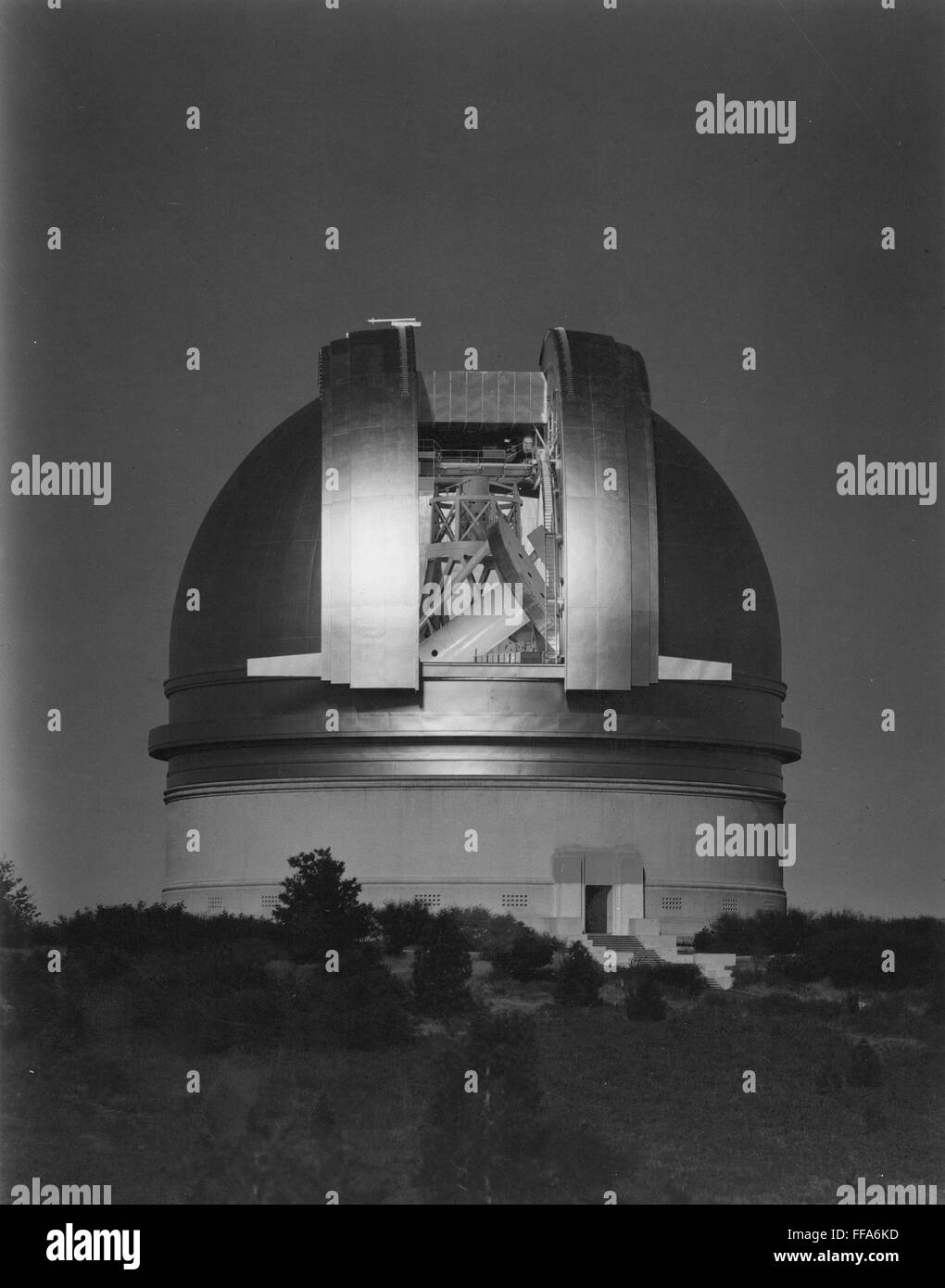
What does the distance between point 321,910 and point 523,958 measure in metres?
3.59

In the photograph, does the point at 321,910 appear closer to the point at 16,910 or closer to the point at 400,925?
the point at 400,925

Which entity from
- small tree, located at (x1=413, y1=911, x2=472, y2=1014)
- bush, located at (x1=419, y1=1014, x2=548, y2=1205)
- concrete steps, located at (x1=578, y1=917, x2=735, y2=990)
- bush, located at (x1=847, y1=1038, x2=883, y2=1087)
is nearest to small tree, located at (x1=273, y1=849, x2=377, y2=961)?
small tree, located at (x1=413, y1=911, x2=472, y2=1014)

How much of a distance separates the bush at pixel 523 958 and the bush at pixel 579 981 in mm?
345

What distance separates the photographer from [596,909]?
35875 millimetres

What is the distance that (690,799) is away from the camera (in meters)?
36.2

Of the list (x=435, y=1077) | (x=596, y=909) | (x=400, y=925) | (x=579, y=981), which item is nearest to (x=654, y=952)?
(x=596, y=909)

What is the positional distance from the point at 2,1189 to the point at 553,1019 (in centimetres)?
921

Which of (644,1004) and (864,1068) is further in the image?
(644,1004)

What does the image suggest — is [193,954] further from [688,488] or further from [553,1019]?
[688,488]

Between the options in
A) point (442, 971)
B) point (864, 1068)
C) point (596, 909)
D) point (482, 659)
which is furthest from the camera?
point (596, 909)

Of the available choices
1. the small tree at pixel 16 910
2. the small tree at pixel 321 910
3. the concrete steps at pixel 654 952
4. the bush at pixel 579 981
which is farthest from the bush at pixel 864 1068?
the small tree at pixel 16 910

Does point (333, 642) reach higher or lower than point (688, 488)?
lower

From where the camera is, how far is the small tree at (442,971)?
27.3 metres
